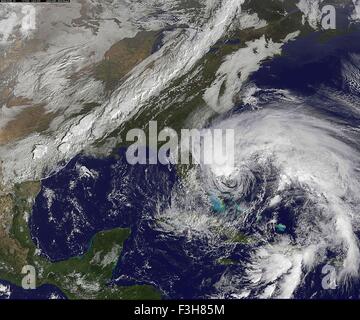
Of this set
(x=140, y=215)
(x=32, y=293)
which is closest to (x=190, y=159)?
(x=140, y=215)

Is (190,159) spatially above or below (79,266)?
above

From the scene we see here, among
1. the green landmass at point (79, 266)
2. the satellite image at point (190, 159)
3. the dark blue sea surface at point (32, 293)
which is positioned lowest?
the dark blue sea surface at point (32, 293)

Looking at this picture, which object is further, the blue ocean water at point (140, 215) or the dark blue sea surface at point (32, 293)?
the dark blue sea surface at point (32, 293)

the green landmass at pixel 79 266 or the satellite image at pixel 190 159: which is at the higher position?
the satellite image at pixel 190 159

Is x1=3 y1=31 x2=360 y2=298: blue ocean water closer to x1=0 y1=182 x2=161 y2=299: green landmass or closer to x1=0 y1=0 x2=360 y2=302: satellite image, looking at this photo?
x1=0 y1=0 x2=360 y2=302: satellite image

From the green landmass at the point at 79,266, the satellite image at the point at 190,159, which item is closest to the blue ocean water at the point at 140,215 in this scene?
the satellite image at the point at 190,159

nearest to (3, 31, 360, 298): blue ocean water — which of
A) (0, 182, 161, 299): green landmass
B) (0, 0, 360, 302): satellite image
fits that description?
(0, 0, 360, 302): satellite image

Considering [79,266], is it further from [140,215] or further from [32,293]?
[140,215]

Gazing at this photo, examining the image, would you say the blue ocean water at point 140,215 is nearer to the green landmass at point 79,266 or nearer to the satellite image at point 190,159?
the satellite image at point 190,159
